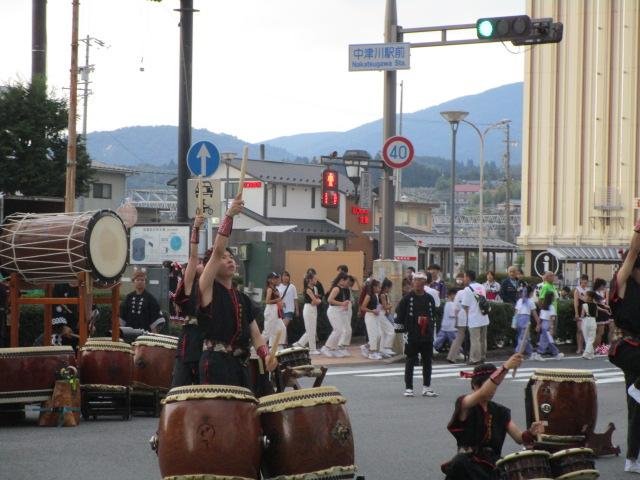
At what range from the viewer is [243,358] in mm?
9383

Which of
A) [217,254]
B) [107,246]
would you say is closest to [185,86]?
[107,246]

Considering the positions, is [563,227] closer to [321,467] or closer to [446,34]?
[446,34]

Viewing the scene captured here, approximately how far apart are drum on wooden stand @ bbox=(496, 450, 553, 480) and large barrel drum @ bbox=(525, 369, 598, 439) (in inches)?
105

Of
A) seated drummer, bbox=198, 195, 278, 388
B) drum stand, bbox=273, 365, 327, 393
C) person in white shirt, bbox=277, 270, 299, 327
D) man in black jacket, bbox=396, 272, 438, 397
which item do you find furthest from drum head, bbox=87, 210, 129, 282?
person in white shirt, bbox=277, 270, 299, 327

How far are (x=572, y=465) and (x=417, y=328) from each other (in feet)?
29.1

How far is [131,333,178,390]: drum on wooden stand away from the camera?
1488cm

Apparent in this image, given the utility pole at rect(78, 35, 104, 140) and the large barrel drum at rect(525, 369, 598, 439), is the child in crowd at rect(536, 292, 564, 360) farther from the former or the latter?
the utility pole at rect(78, 35, 104, 140)

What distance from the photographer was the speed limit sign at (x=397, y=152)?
2258 centimetres

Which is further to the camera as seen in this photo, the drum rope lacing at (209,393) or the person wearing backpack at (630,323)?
the person wearing backpack at (630,323)

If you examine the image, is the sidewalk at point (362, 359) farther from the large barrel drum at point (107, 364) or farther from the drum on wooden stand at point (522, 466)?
the drum on wooden stand at point (522, 466)

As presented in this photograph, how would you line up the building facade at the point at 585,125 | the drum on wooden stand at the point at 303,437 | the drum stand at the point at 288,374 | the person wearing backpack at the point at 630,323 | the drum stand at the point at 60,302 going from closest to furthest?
the drum on wooden stand at the point at 303,437 < the drum stand at the point at 288,374 < the person wearing backpack at the point at 630,323 < the drum stand at the point at 60,302 < the building facade at the point at 585,125

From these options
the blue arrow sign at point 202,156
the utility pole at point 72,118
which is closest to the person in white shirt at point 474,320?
the blue arrow sign at point 202,156

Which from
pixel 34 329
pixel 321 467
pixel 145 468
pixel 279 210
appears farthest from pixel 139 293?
pixel 279 210

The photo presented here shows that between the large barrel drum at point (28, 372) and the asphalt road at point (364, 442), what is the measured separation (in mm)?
381
